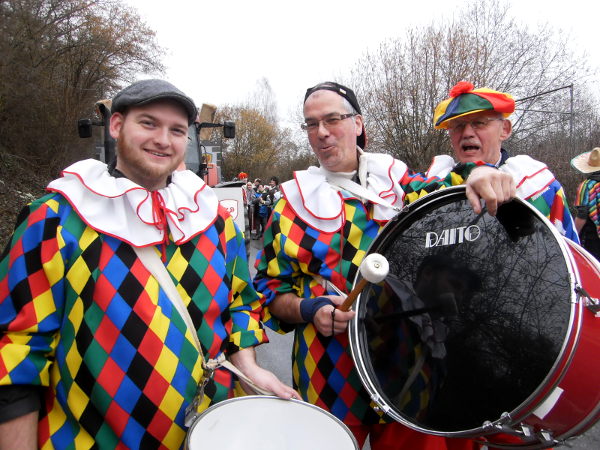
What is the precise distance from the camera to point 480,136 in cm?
183

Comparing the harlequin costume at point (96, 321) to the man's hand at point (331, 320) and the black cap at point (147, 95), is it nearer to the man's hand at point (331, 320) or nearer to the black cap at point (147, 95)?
the black cap at point (147, 95)

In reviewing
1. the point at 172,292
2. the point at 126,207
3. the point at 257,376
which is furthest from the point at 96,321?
the point at 257,376

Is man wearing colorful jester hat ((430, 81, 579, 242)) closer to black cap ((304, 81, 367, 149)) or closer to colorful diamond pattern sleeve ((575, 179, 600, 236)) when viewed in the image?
black cap ((304, 81, 367, 149))

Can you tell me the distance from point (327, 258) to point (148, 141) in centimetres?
81

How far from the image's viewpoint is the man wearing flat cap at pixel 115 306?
116cm

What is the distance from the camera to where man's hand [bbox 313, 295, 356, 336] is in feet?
4.90

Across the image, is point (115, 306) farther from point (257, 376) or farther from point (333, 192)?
point (333, 192)

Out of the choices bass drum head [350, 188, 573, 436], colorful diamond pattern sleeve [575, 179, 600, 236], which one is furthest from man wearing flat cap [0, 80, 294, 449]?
colorful diamond pattern sleeve [575, 179, 600, 236]

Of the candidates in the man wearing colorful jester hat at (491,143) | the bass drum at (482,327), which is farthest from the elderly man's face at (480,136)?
the bass drum at (482,327)

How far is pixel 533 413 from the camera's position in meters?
1.01

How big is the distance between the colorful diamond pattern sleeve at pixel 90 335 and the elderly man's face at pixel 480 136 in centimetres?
138

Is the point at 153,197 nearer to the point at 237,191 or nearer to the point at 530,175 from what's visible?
the point at 530,175

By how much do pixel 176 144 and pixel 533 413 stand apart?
1261 mm

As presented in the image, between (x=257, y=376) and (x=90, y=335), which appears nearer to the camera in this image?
(x=90, y=335)
